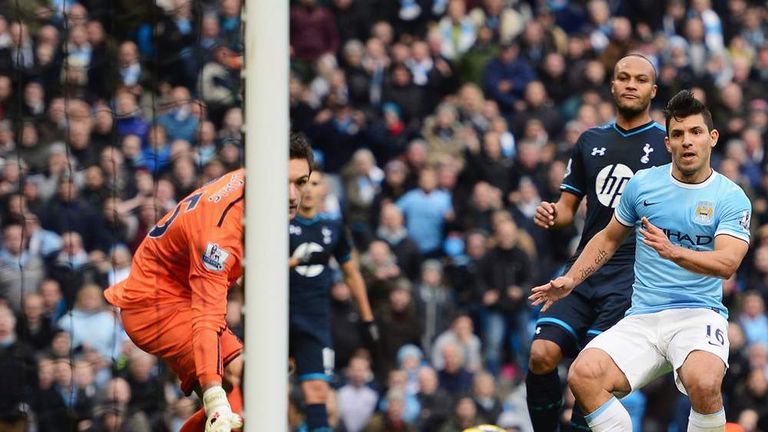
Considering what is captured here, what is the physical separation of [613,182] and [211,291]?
246 cm

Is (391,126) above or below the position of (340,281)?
above

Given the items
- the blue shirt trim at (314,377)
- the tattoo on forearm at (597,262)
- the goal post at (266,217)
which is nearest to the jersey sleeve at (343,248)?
the blue shirt trim at (314,377)

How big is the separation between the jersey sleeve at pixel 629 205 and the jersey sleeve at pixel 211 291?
2.02 metres

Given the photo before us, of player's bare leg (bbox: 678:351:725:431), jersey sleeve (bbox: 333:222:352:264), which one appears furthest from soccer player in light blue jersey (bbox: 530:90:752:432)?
jersey sleeve (bbox: 333:222:352:264)

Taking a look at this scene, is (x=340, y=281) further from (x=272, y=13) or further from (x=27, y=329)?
(x=272, y=13)

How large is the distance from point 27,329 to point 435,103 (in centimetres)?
644

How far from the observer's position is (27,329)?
1312cm

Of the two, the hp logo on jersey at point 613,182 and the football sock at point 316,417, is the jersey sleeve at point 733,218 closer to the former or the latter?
the hp logo on jersey at point 613,182

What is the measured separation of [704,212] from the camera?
Answer: 8047mm

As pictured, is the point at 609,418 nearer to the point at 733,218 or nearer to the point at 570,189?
the point at 733,218

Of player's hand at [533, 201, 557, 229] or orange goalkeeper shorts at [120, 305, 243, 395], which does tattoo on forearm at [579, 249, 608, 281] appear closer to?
player's hand at [533, 201, 557, 229]

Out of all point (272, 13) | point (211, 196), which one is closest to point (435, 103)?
point (211, 196)

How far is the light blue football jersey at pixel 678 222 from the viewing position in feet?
26.3

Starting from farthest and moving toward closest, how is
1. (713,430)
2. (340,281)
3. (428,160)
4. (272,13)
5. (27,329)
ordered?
(428,160) < (340,281) < (27,329) < (713,430) < (272,13)
